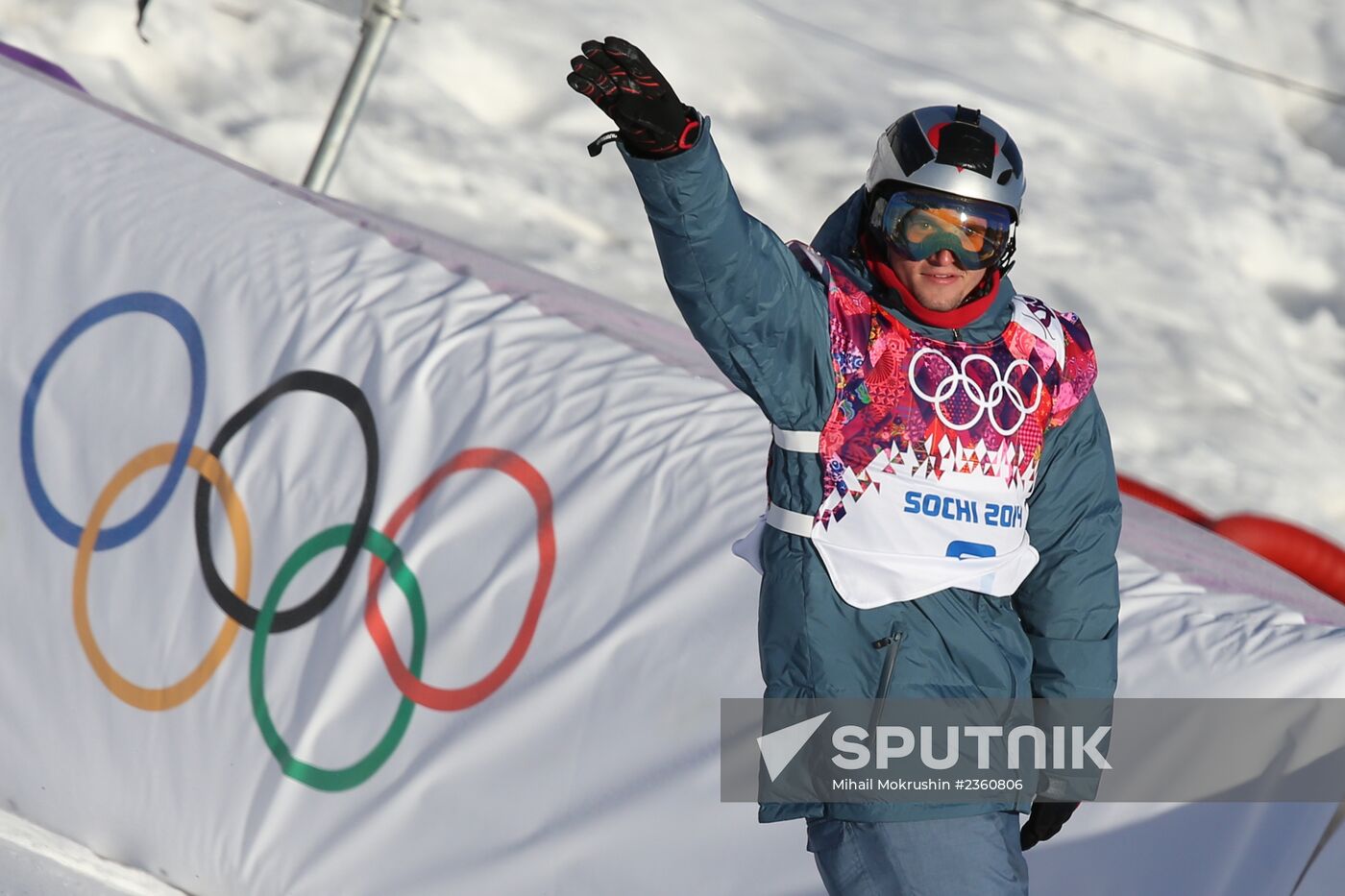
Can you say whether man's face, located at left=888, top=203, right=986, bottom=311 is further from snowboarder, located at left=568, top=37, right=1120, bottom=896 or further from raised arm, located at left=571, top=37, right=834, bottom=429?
raised arm, located at left=571, top=37, right=834, bottom=429

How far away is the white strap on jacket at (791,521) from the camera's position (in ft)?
6.55

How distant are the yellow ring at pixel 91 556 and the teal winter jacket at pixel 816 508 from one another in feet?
5.11

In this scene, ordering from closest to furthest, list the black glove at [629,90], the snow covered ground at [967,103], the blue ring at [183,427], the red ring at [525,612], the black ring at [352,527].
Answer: the black glove at [629,90] < the red ring at [525,612] < the black ring at [352,527] < the blue ring at [183,427] < the snow covered ground at [967,103]

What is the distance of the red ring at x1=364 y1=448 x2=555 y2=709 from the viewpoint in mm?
3131

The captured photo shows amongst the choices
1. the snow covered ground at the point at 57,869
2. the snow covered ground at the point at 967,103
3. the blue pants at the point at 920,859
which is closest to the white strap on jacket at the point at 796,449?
the blue pants at the point at 920,859

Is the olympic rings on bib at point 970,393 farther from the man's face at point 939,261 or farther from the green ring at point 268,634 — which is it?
the green ring at point 268,634

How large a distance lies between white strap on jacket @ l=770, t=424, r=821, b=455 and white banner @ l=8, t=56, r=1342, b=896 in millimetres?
1007

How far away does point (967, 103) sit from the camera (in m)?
8.49

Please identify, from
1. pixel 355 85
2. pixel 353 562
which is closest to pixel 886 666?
pixel 353 562

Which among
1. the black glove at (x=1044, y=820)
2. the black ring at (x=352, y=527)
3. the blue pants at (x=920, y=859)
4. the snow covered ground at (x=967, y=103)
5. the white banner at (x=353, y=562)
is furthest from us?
the snow covered ground at (x=967, y=103)

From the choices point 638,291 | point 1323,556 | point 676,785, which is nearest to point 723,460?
point 676,785

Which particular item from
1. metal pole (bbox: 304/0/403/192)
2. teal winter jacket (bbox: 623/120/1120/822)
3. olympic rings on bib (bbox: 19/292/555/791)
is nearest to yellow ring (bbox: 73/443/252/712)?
olympic rings on bib (bbox: 19/292/555/791)

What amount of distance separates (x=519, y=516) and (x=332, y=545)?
1.25 ft

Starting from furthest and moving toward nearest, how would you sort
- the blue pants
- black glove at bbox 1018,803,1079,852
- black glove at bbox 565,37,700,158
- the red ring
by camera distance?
1. the red ring
2. black glove at bbox 1018,803,1079,852
3. the blue pants
4. black glove at bbox 565,37,700,158
